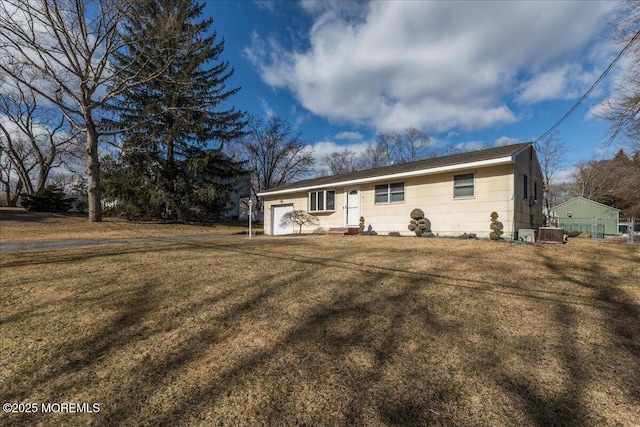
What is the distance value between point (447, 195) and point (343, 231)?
473 centimetres

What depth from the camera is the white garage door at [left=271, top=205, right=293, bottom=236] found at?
56.4ft

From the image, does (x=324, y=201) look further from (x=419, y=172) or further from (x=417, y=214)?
(x=419, y=172)

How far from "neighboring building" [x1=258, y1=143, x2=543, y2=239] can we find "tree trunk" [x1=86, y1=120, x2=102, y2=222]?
1201 cm

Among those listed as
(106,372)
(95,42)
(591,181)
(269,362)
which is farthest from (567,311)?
(591,181)

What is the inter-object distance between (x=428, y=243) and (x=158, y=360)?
828 cm

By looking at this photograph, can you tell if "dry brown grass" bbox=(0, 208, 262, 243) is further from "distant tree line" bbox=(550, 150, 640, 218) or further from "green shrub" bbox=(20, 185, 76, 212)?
"distant tree line" bbox=(550, 150, 640, 218)

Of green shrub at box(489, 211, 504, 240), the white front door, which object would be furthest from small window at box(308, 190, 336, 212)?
green shrub at box(489, 211, 504, 240)

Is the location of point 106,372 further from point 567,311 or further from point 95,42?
point 95,42

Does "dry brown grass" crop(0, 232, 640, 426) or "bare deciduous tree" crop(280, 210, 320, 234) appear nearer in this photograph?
"dry brown grass" crop(0, 232, 640, 426)

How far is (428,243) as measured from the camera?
9430 mm

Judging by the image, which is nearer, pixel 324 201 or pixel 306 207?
pixel 324 201

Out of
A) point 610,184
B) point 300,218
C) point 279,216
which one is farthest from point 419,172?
point 610,184

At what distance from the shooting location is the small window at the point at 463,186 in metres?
11.0

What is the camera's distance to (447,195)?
11500mm
